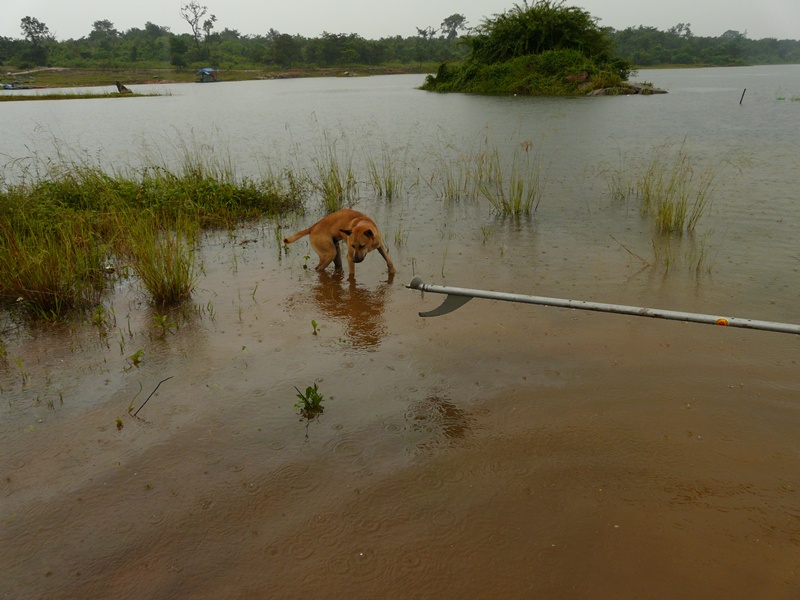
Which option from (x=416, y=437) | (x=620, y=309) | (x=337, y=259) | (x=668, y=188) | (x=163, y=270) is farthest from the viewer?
(x=668, y=188)

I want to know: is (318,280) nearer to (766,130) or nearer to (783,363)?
(783,363)

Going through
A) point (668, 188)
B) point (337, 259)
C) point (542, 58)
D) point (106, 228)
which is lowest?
point (337, 259)

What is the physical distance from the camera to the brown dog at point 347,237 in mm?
6270

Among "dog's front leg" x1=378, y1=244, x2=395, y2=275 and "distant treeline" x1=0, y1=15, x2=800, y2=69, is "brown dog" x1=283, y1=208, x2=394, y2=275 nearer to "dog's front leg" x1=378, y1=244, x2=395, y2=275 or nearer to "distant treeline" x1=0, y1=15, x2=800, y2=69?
"dog's front leg" x1=378, y1=244, x2=395, y2=275

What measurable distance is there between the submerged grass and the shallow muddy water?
1.09 ft

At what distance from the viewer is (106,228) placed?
26.5ft

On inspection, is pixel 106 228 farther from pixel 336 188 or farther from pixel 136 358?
pixel 136 358

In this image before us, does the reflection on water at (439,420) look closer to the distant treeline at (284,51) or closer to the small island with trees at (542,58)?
the small island with trees at (542,58)

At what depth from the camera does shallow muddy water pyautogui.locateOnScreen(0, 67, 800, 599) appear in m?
2.81

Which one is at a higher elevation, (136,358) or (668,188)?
(668,188)

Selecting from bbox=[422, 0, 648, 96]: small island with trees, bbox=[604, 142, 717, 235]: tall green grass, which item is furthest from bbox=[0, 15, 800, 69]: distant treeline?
bbox=[604, 142, 717, 235]: tall green grass

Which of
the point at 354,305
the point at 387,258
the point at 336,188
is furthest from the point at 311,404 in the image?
the point at 336,188

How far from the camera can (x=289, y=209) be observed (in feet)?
32.3

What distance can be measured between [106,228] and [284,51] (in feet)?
279
